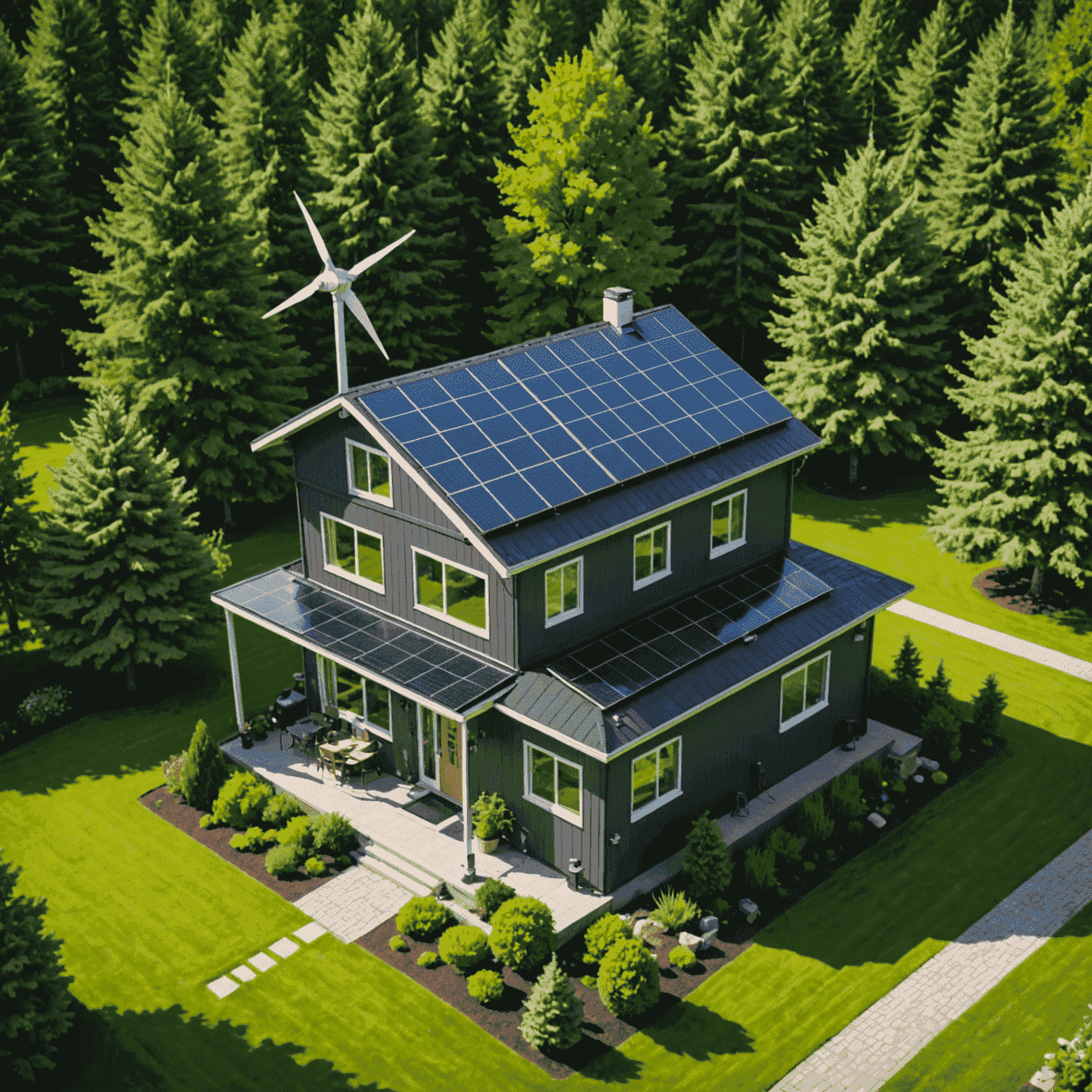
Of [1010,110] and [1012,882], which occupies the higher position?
[1010,110]

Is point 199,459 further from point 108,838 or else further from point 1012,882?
point 1012,882

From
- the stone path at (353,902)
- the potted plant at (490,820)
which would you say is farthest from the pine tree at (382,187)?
the stone path at (353,902)

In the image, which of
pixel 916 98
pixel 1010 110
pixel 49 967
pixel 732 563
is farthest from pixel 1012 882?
pixel 916 98

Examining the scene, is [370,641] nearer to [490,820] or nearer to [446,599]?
[446,599]

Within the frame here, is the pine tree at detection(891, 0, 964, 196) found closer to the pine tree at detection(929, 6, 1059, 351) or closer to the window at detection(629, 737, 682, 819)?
the pine tree at detection(929, 6, 1059, 351)

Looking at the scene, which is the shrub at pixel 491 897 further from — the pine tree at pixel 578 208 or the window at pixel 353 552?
the pine tree at pixel 578 208

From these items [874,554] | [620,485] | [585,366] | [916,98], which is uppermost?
[916,98]
